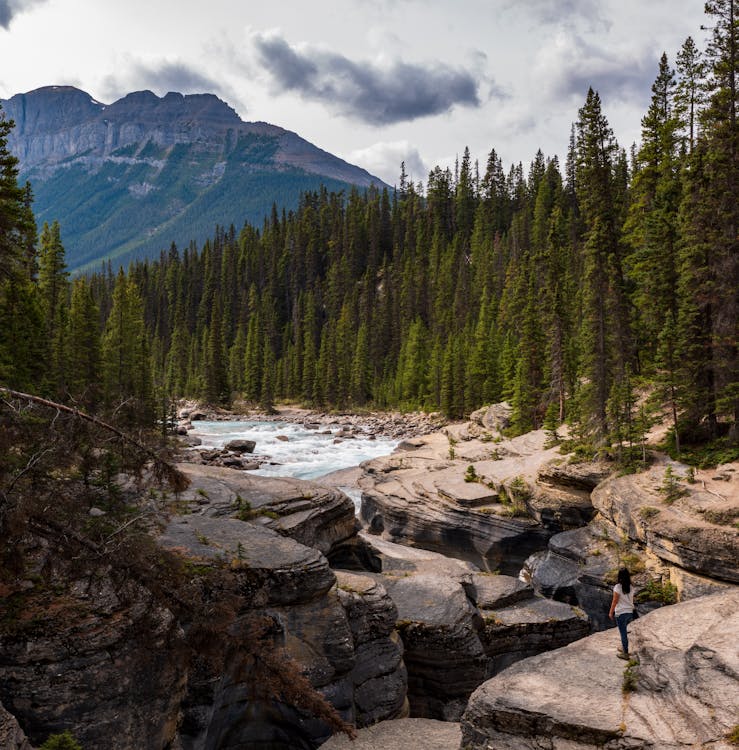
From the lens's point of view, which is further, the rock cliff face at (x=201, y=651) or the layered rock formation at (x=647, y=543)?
the layered rock formation at (x=647, y=543)

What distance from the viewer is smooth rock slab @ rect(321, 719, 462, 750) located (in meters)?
10.5

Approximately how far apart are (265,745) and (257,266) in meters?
131

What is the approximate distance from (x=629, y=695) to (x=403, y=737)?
463 cm

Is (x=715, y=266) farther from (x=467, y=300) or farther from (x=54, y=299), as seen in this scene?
(x=467, y=300)

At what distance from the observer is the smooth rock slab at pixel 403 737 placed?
10516mm

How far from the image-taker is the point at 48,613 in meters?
8.23

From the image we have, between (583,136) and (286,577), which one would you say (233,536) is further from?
(583,136)

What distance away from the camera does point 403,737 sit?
432 inches

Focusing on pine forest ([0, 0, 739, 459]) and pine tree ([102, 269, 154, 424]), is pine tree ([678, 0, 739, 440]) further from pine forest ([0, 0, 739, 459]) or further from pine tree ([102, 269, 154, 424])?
pine tree ([102, 269, 154, 424])

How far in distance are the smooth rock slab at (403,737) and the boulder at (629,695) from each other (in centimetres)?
198

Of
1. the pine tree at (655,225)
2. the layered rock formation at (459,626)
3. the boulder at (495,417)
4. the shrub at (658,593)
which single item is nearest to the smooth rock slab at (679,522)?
the shrub at (658,593)

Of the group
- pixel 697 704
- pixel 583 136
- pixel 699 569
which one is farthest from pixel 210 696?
pixel 583 136

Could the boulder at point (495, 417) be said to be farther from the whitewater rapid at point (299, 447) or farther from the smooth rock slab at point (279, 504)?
the smooth rock slab at point (279, 504)

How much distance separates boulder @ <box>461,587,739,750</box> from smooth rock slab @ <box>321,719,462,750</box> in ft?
6.50
